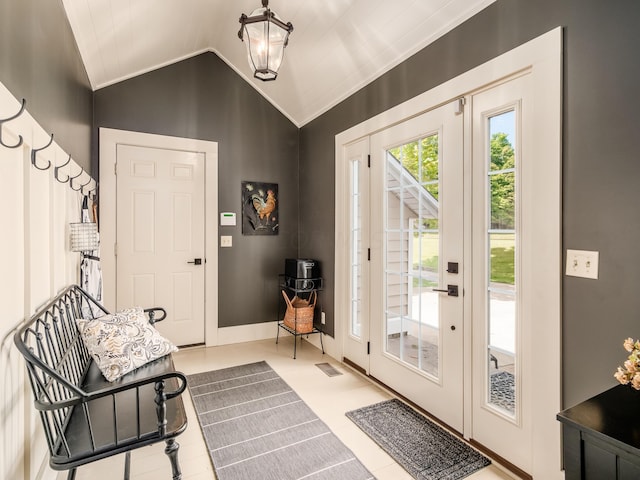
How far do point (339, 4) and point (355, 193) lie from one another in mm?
1451

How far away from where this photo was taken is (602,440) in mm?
979

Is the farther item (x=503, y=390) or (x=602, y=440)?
(x=503, y=390)

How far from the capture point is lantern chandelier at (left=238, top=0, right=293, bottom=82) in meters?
1.90

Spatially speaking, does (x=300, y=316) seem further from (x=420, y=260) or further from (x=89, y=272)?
(x=89, y=272)

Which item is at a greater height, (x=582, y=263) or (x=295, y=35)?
(x=295, y=35)

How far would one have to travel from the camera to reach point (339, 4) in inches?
96.3

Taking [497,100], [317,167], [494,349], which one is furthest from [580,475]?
[317,167]

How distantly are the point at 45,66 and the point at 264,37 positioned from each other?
106cm

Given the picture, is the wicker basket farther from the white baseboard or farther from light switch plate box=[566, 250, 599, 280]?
light switch plate box=[566, 250, 599, 280]

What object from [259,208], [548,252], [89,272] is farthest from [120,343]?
[259,208]

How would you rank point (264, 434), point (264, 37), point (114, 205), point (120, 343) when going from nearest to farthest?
point (120, 343), point (264, 37), point (264, 434), point (114, 205)

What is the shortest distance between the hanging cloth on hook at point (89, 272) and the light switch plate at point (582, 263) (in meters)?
2.89

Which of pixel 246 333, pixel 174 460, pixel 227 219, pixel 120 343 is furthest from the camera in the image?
pixel 246 333

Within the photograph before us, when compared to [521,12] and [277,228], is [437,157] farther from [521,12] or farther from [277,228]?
[277,228]
